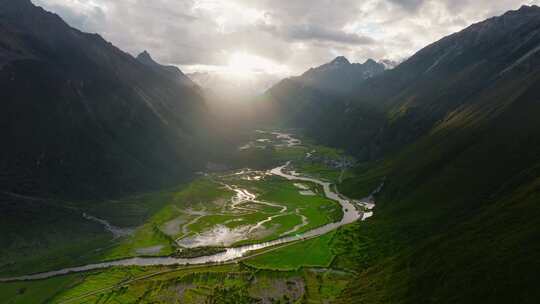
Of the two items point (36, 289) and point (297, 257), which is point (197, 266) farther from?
point (36, 289)

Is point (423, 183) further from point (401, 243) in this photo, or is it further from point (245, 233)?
point (245, 233)

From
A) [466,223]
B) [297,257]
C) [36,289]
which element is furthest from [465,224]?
[36,289]

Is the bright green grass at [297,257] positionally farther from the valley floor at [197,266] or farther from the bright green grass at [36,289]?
the bright green grass at [36,289]

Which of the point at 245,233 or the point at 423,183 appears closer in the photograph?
the point at 245,233

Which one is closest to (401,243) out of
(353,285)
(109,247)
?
(353,285)

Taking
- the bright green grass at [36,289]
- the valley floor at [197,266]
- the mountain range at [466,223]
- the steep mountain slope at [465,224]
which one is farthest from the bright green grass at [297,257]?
the bright green grass at [36,289]

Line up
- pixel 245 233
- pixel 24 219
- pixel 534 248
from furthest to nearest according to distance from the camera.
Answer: pixel 24 219 < pixel 245 233 < pixel 534 248

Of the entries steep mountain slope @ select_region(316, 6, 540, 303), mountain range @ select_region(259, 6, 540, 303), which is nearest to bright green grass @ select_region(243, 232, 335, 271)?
steep mountain slope @ select_region(316, 6, 540, 303)

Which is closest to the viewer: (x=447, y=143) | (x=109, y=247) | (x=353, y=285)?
(x=353, y=285)

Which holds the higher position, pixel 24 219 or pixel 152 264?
pixel 24 219
